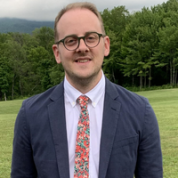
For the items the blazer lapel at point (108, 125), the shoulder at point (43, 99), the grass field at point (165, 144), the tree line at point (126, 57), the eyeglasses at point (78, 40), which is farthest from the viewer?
the tree line at point (126, 57)

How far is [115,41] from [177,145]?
37.7 meters

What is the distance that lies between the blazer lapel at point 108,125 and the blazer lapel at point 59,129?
264 millimetres

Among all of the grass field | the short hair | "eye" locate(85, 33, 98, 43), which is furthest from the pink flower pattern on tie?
the grass field

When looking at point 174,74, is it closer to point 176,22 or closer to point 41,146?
point 176,22

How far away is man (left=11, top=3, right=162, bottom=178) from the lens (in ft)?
6.02

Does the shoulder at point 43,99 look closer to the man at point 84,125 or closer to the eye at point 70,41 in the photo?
the man at point 84,125

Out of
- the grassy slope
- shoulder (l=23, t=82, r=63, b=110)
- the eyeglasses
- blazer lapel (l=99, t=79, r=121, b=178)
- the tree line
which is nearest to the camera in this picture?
blazer lapel (l=99, t=79, r=121, b=178)

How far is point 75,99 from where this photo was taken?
6.50 ft

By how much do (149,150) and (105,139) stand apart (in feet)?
1.21

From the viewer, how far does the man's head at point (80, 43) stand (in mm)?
1887

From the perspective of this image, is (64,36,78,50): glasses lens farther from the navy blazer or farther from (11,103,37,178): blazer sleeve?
(11,103,37,178): blazer sleeve

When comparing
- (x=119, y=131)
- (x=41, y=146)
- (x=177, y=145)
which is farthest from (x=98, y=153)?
(x=177, y=145)

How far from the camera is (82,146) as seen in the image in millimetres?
1863


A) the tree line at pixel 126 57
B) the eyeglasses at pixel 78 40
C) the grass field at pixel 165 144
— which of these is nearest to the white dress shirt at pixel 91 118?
the eyeglasses at pixel 78 40
